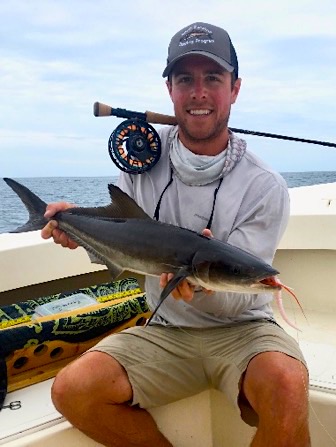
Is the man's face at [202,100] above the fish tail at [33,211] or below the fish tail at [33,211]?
above

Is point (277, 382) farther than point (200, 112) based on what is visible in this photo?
No

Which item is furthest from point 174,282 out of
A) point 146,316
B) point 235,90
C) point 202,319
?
A: point 235,90

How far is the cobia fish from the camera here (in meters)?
1.87

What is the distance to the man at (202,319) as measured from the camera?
216cm

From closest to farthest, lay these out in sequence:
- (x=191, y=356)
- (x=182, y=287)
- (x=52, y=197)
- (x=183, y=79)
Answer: (x=182, y=287) < (x=191, y=356) < (x=183, y=79) < (x=52, y=197)

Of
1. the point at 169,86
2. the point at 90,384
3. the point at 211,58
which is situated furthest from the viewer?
the point at 169,86

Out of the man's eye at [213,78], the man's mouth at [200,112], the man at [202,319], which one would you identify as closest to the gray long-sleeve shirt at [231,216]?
the man at [202,319]

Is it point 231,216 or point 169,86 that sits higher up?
point 169,86

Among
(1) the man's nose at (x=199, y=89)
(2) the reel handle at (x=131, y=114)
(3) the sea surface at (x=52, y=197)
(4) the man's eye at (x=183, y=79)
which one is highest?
(4) the man's eye at (x=183, y=79)

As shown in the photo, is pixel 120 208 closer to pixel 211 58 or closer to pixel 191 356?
pixel 191 356

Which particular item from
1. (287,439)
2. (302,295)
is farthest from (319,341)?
(287,439)

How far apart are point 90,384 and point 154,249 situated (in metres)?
0.62

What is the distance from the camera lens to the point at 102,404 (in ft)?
7.23

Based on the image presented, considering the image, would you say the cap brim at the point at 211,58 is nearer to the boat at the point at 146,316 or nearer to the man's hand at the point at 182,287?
the man's hand at the point at 182,287
